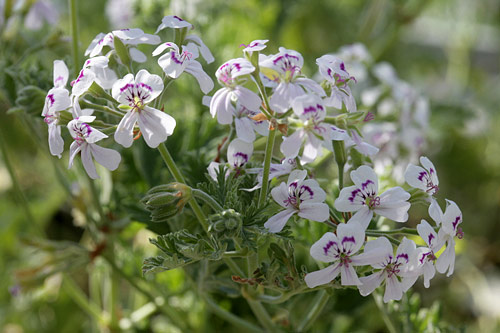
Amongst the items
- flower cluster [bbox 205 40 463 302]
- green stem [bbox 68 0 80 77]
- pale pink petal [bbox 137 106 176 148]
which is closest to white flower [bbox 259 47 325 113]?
flower cluster [bbox 205 40 463 302]

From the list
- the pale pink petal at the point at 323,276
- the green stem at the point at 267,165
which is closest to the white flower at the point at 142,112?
the green stem at the point at 267,165

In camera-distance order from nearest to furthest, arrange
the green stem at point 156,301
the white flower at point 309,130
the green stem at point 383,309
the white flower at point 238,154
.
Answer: the white flower at point 309,130
the white flower at point 238,154
the green stem at point 383,309
the green stem at point 156,301

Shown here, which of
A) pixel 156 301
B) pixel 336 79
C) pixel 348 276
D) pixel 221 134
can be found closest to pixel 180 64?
pixel 336 79

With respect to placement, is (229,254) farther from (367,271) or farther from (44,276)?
(44,276)

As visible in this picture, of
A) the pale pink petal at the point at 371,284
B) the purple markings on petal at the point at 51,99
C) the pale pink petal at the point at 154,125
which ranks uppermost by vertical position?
the pale pink petal at the point at 154,125

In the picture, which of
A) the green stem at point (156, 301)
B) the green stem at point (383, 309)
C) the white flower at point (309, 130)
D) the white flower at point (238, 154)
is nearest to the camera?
the white flower at point (309, 130)

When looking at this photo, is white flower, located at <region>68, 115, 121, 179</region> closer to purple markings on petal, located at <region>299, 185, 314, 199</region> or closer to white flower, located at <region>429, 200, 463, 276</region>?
purple markings on petal, located at <region>299, 185, 314, 199</region>

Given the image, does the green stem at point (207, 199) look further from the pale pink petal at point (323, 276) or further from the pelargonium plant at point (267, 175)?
the pale pink petal at point (323, 276)
